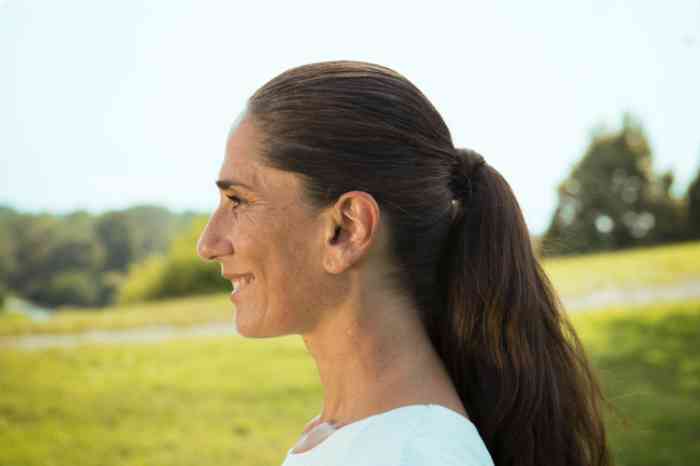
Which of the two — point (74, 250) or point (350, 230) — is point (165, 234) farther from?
point (350, 230)

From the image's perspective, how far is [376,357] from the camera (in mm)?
1212

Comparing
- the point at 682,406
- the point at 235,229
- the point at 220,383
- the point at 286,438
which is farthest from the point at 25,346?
the point at 235,229

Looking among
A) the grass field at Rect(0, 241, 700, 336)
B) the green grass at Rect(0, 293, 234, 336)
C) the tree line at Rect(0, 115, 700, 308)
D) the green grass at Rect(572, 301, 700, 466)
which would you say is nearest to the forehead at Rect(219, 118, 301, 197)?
the green grass at Rect(572, 301, 700, 466)

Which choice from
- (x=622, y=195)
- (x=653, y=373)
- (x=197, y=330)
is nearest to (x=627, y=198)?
(x=622, y=195)

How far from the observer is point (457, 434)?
3.69 ft

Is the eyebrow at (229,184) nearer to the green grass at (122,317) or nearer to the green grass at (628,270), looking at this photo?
the green grass at (628,270)

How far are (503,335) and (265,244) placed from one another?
434 mm

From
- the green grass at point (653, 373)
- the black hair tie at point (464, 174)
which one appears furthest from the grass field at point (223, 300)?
the black hair tie at point (464, 174)

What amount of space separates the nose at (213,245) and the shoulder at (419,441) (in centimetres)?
35

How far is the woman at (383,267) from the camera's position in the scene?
1176 millimetres

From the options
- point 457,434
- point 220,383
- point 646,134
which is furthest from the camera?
point 646,134

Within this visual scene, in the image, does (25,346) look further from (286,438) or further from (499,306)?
(499,306)

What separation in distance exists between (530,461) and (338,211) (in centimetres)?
56

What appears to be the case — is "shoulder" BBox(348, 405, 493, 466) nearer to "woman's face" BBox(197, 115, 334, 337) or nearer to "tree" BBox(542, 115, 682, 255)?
"woman's face" BBox(197, 115, 334, 337)
